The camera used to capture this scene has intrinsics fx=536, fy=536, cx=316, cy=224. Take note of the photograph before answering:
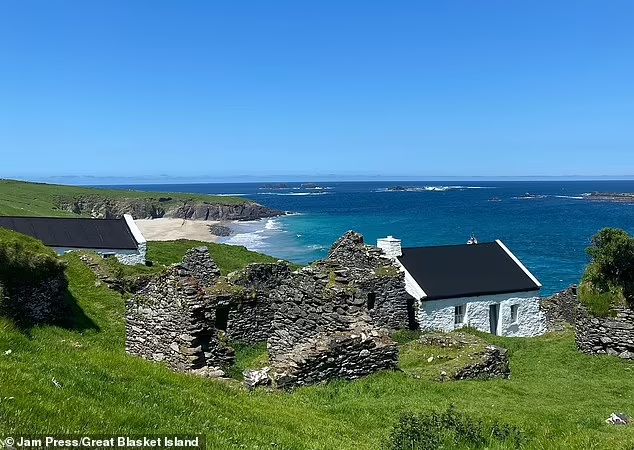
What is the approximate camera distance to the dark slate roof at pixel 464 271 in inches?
1456

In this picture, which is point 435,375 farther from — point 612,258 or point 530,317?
point 530,317

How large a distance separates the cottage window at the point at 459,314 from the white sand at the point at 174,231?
275 ft

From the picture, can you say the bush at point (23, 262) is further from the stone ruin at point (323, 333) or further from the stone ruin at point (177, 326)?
the stone ruin at point (323, 333)

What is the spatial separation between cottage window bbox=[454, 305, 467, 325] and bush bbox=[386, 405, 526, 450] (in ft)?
84.2

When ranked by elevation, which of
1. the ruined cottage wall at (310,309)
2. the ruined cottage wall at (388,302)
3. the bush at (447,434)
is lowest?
the ruined cottage wall at (388,302)

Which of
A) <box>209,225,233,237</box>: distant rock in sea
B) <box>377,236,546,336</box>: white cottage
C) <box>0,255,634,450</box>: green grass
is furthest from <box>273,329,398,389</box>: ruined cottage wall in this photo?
<box>209,225,233,237</box>: distant rock in sea

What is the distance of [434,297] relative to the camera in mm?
35625

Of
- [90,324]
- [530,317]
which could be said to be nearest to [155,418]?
[90,324]

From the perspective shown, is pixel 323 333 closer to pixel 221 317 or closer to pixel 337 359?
pixel 337 359

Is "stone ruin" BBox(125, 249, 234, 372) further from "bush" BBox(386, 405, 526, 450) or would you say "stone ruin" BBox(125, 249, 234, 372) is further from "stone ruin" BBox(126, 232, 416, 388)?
"bush" BBox(386, 405, 526, 450)

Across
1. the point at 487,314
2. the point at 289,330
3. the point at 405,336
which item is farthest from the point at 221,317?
the point at 487,314

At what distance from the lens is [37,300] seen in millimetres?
21969

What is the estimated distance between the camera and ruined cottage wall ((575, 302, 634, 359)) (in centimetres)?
2475

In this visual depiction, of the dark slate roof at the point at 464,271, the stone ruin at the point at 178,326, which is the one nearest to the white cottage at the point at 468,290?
the dark slate roof at the point at 464,271
